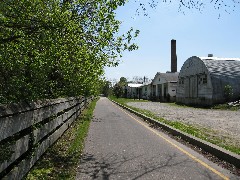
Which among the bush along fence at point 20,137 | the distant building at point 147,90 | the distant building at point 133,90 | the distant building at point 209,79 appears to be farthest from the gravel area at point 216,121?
the distant building at point 133,90

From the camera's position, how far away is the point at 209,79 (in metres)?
38.5

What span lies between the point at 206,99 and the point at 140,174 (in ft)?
112

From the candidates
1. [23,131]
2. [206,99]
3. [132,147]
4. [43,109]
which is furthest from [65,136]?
[206,99]

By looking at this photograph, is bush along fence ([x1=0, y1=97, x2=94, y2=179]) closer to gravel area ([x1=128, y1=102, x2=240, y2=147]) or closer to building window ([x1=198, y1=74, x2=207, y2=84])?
gravel area ([x1=128, y1=102, x2=240, y2=147])

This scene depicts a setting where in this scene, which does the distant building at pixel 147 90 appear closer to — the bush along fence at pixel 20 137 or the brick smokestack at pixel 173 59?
the brick smokestack at pixel 173 59

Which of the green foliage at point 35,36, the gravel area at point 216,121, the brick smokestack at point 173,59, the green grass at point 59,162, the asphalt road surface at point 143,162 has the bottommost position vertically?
the asphalt road surface at point 143,162

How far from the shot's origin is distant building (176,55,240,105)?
38.2 m

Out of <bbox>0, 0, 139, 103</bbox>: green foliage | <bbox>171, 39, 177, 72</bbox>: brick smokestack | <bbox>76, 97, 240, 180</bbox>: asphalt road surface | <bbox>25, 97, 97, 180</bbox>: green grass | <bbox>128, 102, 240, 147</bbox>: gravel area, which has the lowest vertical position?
<bbox>76, 97, 240, 180</bbox>: asphalt road surface

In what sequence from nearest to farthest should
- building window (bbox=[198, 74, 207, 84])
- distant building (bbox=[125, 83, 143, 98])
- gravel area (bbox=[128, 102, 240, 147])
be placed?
gravel area (bbox=[128, 102, 240, 147]) < building window (bbox=[198, 74, 207, 84]) < distant building (bbox=[125, 83, 143, 98])

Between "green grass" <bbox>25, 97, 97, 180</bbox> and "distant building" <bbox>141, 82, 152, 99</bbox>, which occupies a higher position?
"distant building" <bbox>141, 82, 152, 99</bbox>

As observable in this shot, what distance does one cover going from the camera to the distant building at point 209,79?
3822 centimetres

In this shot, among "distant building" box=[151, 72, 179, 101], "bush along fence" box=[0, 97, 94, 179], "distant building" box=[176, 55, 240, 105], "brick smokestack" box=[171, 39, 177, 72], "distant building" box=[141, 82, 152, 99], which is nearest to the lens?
"bush along fence" box=[0, 97, 94, 179]

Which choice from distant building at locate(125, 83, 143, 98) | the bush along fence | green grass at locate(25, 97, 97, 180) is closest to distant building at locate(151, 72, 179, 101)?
distant building at locate(125, 83, 143, 98)

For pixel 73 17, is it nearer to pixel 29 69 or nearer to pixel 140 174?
pixel 29 69
